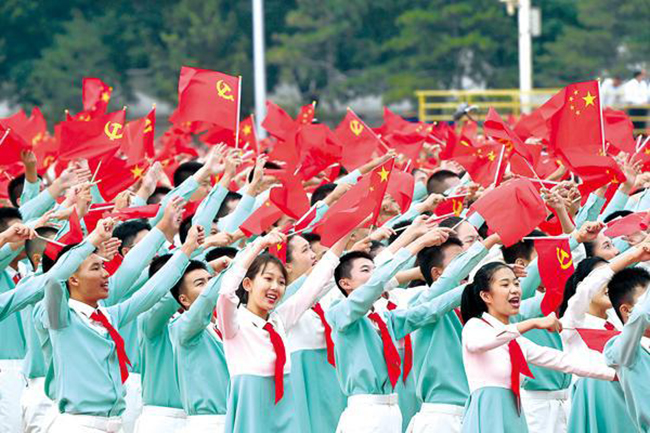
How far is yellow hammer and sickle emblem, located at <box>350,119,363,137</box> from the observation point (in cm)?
1244

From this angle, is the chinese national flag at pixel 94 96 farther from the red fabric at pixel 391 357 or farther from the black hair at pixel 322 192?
the red fabric at pixel 391 357

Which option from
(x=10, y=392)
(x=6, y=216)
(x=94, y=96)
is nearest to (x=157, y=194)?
(x=6, y=216)

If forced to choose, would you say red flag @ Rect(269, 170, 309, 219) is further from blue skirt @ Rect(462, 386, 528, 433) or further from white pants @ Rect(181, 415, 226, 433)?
blue skirt @ Rect(462, 386, 528, 433)

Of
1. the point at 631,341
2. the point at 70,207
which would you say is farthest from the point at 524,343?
the point at 70,207

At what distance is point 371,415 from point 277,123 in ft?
17.2

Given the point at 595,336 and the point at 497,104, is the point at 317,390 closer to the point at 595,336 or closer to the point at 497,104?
the point at 595,336

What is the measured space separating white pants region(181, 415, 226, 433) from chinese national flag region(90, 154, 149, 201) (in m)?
2.77

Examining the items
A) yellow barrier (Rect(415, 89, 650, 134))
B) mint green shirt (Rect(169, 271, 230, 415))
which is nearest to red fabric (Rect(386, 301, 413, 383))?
mint green shirt (Rect(169, 271, 230, 415))

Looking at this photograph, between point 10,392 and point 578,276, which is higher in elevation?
point 578,276

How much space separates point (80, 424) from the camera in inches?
300

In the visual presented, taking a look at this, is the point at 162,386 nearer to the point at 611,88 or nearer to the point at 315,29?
the point at 611,88

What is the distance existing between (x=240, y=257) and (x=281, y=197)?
1.64 metres

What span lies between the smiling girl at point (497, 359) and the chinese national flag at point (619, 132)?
3.85m

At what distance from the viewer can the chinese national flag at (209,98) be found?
36.4 feet
